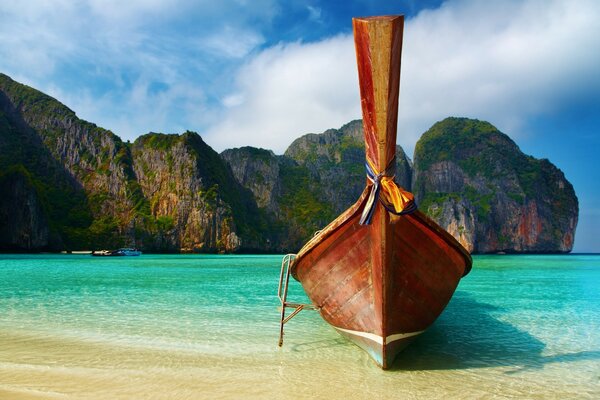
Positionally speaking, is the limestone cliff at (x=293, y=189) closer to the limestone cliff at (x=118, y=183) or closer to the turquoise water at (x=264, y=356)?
the limestone cliff at (x=118, y=183)

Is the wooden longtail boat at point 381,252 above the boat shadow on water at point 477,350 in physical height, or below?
above

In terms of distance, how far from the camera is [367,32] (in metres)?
5.48

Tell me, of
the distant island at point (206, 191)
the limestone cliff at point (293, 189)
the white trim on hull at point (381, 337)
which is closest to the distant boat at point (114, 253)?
the distant island at point (206, 191)

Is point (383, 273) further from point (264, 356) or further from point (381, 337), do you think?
point (264, 356)

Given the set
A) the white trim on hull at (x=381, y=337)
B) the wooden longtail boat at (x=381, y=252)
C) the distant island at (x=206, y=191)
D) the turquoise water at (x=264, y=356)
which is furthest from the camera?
the distant island at (x=206, y=191)

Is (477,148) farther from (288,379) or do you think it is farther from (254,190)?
(288,379)

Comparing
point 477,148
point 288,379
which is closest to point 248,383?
point 288,379

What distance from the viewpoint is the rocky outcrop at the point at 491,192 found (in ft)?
477

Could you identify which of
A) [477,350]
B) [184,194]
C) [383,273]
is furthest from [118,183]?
[383,273]

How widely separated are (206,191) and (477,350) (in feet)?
402

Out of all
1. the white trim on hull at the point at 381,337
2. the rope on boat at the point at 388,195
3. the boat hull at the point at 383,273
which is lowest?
the white trim on hull at the point at 381,337

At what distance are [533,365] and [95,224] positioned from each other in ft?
422

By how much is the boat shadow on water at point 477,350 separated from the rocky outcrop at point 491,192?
13124 centimetres

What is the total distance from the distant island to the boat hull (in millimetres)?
103151
